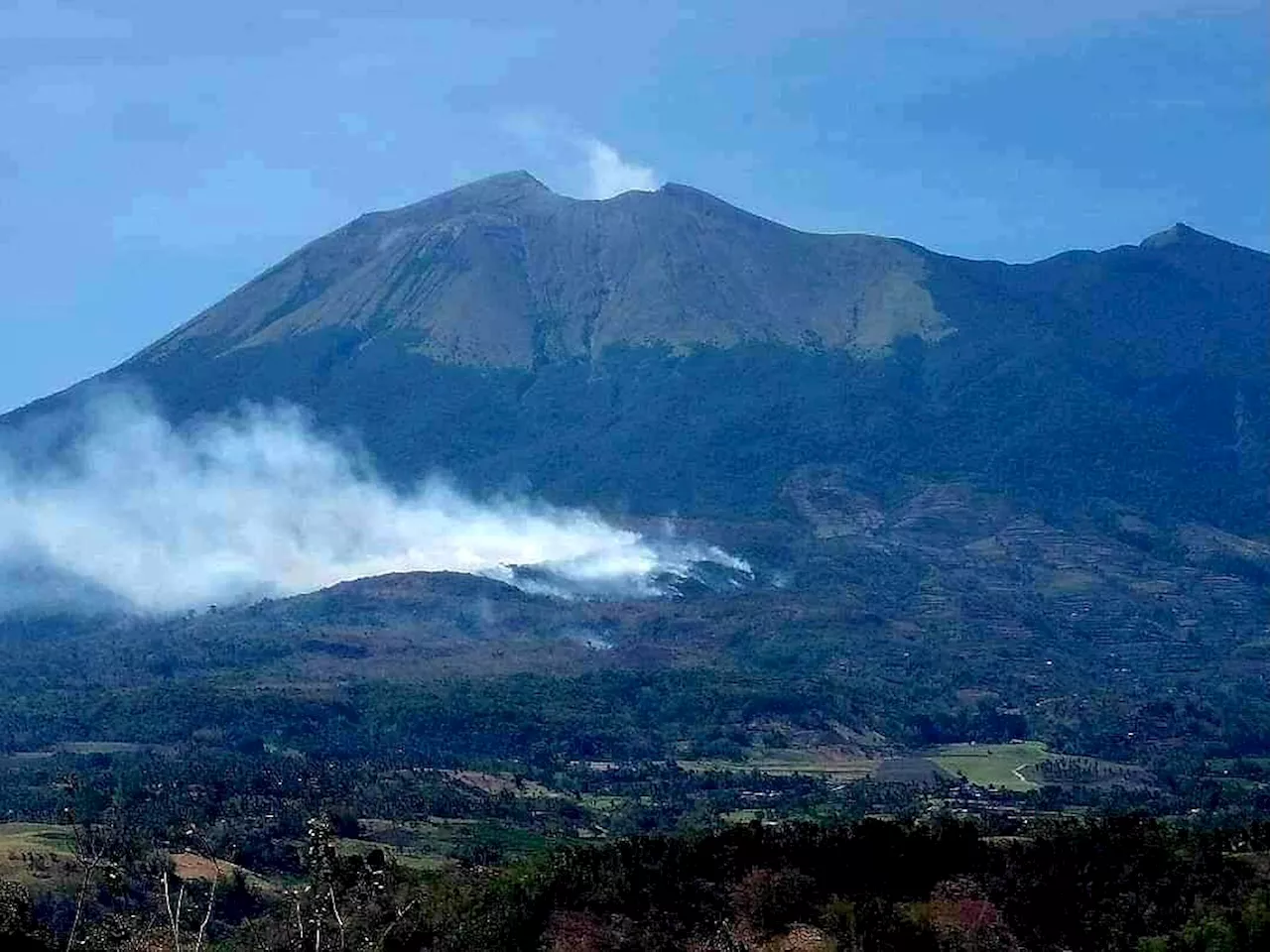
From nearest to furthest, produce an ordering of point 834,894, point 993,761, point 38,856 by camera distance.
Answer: point 834,894 < point 38,856 < point 993,761

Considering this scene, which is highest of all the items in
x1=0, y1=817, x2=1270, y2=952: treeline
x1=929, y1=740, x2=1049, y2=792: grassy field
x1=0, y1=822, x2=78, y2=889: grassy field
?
x1=0, y1=817, x2=1270, y2=952: treeline

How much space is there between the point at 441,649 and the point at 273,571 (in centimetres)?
5628

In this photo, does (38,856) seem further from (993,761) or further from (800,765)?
(993,761)

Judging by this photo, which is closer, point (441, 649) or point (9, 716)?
point (9, 716)

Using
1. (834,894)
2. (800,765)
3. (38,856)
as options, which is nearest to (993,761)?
(800,765)

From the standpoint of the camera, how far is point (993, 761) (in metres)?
107

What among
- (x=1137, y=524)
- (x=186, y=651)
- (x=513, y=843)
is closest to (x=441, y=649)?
(x=186, y=651)

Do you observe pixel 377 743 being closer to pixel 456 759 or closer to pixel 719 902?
pixel 456 759

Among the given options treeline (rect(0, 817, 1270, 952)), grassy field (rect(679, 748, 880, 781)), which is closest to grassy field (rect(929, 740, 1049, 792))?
grassy field (rect(679, 748, 880, 781))

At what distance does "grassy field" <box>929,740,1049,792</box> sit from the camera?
97.2 m

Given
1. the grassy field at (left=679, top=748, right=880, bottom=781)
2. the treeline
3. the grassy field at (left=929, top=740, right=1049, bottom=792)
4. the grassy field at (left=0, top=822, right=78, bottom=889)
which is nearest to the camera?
the treeline

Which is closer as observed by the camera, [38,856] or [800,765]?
[38,856]

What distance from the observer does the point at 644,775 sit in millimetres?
100875

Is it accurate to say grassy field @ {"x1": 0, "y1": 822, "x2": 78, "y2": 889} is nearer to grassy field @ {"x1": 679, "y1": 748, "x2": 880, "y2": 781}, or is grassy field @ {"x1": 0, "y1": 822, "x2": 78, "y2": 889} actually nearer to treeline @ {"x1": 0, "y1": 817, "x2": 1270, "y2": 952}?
treeline @ {"x1": 0, "y1": 817, "x2": 1270, "y2": 952}
